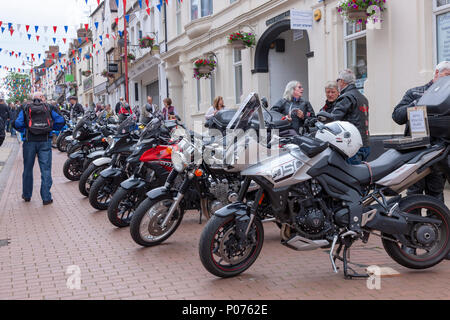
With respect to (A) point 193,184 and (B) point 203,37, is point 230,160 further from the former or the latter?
(B) point 203,37

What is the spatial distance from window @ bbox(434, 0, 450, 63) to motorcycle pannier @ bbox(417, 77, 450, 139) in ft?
14.2

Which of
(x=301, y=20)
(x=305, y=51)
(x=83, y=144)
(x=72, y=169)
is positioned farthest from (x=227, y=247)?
(x=305, y=51)

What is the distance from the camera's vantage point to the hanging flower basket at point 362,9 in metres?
9.44

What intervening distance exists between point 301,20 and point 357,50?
1.75 m

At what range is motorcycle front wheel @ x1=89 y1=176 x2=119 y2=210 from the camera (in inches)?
301

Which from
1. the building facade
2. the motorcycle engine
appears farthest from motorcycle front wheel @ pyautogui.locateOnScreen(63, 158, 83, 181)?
the motorcycle engine

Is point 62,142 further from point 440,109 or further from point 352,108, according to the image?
point 440,109

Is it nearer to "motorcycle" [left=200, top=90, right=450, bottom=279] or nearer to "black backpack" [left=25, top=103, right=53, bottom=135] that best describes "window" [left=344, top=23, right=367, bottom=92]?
"black backpack" [left=25, top=103, right=53, bottom=135]

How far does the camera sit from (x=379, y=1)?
949 centimetres

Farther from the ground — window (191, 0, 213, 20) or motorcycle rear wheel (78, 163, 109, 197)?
window (191, 0, 213, 20)

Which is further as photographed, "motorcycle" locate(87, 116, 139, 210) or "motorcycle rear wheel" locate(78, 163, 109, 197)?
"motorcycle rear wheel" locate(78, 163, 109, 197)

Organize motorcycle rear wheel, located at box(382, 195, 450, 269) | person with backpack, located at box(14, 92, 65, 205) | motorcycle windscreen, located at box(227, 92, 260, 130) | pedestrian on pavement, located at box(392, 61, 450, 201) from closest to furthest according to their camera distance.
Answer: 1. motorcycle rear wheel, located at box(382, 195, 450, 269)
2. motorcycle windscreen, located at box(227, 92, 260, 130)
3. pedestrian on pavement, located at box(392, 61, 450, 201)
4. person with backpack, located at box(14, 92, 65, 205)

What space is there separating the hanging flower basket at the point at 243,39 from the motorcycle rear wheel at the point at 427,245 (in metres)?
10.9

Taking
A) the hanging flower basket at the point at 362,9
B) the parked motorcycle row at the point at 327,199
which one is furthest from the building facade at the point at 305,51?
the parked motorcycle row at the point at 327,199
